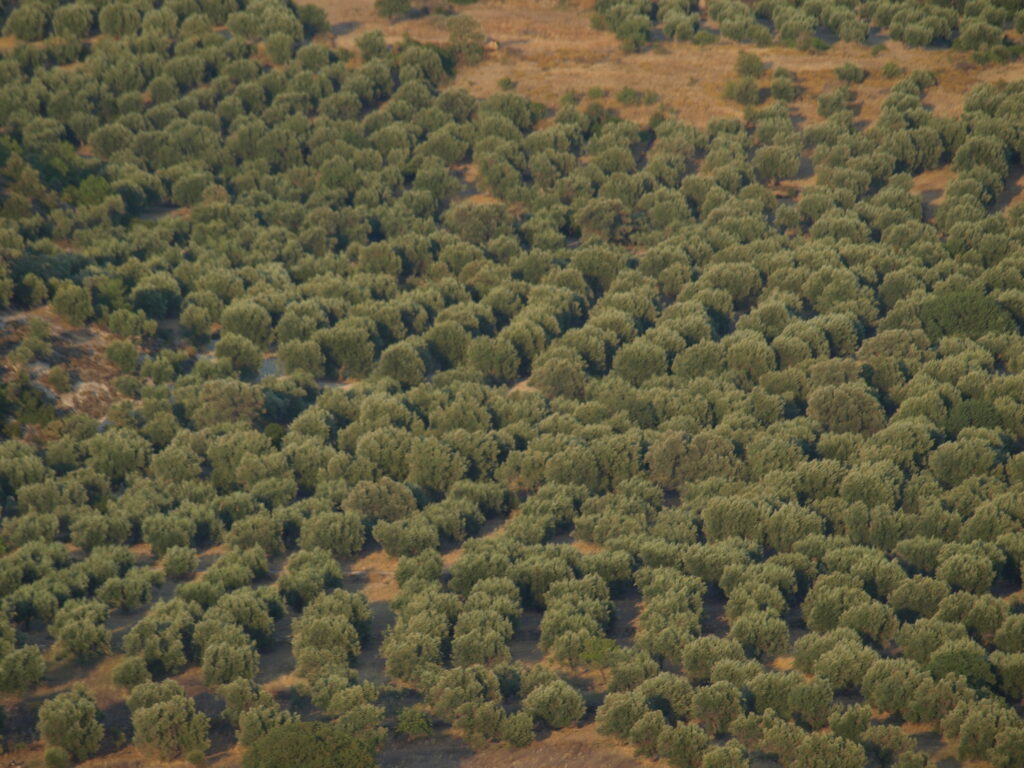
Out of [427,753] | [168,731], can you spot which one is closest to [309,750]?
[427,753]

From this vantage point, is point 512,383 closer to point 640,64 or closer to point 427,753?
point 427,753

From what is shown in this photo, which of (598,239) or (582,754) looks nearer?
(582,754)

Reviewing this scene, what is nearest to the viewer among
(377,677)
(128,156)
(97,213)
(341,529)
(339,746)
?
(339,746)

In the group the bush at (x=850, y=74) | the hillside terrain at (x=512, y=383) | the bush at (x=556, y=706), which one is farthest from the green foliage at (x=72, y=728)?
the bush at (x=850, y=74)

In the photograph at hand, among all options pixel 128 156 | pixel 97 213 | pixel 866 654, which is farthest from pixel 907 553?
pixel 128 156

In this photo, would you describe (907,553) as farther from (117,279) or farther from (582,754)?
(117,279)

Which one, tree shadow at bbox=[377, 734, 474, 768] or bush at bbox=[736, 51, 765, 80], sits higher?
bush at bbox=[736, 51, 765, 80]

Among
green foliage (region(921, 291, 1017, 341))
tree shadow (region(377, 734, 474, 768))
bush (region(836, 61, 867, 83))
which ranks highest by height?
bush (region(836, 61, 867, 83))

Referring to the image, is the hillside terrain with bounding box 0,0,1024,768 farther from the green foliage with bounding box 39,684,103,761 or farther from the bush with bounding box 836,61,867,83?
the bush with bounding box 836,61,867,83

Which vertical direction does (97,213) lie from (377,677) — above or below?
above

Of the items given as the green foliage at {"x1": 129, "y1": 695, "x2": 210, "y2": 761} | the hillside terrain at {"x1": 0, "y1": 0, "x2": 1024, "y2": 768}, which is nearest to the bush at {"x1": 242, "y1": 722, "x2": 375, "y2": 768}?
the hillside terrain at {"x1": 0, "y1": 0, "x2": 1024, "y2": 768}

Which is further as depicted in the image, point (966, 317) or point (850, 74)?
point (850, 74)
